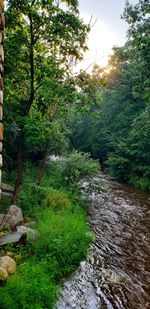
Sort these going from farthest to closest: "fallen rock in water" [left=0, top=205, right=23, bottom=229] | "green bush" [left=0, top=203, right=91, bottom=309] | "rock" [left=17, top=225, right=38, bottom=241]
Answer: "fallen rock in water" [left=0, top=205, right=23, bottom=229]
"rock" [left=17, top=225, right=38, bottom=241]
"green bush" [left=0, top=203, right=91, bottom=309]

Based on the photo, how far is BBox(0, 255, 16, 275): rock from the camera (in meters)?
5.44

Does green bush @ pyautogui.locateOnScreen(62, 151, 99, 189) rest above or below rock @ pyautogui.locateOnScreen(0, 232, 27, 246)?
above

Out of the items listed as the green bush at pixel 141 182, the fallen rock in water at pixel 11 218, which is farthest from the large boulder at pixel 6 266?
the green bush at pixel 141 182

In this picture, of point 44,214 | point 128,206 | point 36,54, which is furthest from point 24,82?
point 128,206

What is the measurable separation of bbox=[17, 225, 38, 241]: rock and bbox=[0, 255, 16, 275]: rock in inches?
45.4

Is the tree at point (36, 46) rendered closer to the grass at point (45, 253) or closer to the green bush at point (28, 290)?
the grass at point (45, 253)

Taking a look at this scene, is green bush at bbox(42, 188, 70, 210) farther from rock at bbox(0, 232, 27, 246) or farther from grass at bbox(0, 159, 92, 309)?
rock at bbox(0, 232, 27, 246)

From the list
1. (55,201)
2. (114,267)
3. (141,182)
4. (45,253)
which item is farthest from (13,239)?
(141,182)

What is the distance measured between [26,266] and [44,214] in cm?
287

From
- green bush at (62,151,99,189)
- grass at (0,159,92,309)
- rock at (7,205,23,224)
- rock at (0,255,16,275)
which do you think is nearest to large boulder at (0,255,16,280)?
rock at (0,255,16,275)

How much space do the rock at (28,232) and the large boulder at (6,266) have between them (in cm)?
117

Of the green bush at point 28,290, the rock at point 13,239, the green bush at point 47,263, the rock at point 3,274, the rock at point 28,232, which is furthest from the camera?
the rock at point 28,232

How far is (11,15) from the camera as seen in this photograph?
24.0 ft

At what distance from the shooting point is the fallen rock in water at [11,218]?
7.59m
